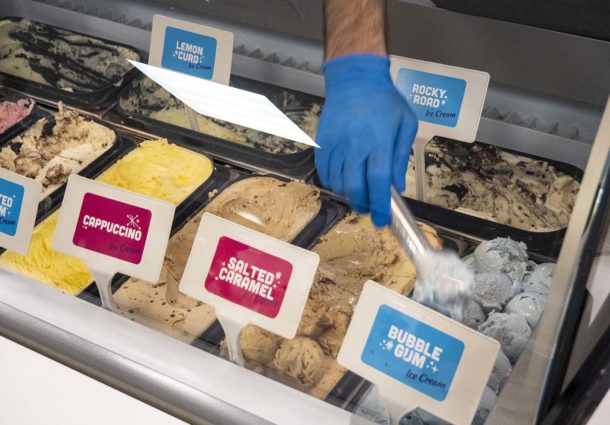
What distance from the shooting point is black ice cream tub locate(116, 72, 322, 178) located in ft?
5.40

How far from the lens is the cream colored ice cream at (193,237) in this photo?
1416 mm

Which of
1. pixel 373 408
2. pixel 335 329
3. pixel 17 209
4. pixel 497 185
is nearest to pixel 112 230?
pixel 17 209

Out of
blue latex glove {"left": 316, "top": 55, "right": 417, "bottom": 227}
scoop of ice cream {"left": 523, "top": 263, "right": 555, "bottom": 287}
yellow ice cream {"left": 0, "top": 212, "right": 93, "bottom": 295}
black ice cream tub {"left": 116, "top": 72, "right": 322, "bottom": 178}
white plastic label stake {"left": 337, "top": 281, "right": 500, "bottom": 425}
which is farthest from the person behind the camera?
black ice cream tub {"left": 116, "top": 72, "right": 322, "bottom": 178}

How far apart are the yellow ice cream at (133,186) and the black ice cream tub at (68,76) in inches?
9.2

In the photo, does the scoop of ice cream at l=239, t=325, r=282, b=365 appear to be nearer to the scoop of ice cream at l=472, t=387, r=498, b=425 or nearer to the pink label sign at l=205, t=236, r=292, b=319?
the pink label sign at l=205, t=236, r=292, b=319

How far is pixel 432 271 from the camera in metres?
1.16

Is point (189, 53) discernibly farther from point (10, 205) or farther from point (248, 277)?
point (248, 277)

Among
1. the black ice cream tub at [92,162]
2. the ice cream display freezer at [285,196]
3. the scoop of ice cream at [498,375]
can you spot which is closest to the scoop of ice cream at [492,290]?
the ice cream display freezer at [285,196]

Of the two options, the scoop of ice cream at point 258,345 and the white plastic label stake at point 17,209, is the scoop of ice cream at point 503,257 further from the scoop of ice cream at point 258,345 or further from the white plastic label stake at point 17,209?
the white plastic label stake at point 17,209

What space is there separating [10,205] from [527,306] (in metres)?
1.01

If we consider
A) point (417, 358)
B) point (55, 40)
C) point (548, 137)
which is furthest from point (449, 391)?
point (55, 40)

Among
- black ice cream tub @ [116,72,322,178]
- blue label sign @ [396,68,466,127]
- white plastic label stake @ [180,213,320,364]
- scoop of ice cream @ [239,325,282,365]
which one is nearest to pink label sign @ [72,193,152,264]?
Answer: white plastic label stake @ [180,213,320,364]

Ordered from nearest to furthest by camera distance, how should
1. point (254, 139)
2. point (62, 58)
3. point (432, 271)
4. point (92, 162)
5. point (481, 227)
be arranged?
point (432, 271), point (481, 227), point (254, 139), point (92, 162), point (62, 58)

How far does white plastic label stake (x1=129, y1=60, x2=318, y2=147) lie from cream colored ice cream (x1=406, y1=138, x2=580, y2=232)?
394 mm
